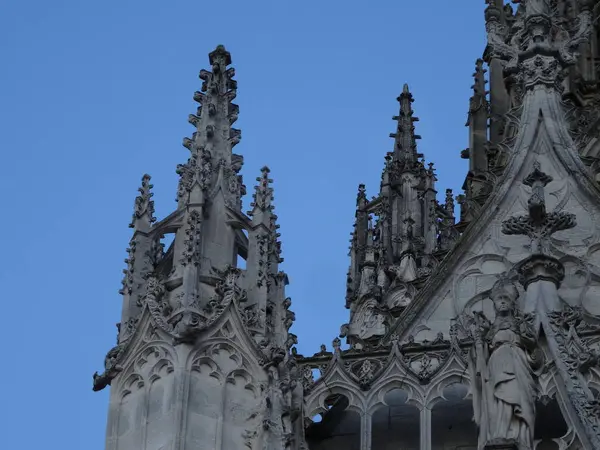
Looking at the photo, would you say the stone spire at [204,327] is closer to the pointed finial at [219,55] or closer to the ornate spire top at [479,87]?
the pointed finial at [219,55]

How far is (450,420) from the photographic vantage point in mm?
24578

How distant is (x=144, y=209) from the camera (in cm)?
2453

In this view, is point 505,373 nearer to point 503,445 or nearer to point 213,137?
point 503,445

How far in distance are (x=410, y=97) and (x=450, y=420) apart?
11566mm

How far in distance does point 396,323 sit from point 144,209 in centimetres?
365

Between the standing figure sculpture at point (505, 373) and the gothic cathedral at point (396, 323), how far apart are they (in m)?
0.02

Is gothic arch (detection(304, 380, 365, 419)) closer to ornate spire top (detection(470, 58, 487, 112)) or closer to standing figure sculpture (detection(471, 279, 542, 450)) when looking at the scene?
standing figure sculpture (detection(471, 279, 542, 450))

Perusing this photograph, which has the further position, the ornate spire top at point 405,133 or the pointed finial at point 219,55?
the ornate spire top at point 405,133

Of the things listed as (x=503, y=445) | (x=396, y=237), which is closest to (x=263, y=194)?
(x=503, y=445)

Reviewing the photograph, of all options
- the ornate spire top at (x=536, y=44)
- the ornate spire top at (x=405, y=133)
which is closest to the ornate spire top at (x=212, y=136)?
the ornate spire top at (x=536, y=44)

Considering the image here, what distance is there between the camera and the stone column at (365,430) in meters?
23.9

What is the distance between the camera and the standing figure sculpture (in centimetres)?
2164

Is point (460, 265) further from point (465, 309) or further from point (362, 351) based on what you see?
point (362, 351)

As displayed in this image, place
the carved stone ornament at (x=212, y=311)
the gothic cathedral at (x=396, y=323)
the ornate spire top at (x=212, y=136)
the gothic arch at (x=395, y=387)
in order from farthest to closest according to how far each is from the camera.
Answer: the ornate spire top at (x=212, y=136), the gothic arch at (x=395, y=387), the carved stone ornament at (x=212, y=311), the gothic cathedral at (x=396, y=323)
